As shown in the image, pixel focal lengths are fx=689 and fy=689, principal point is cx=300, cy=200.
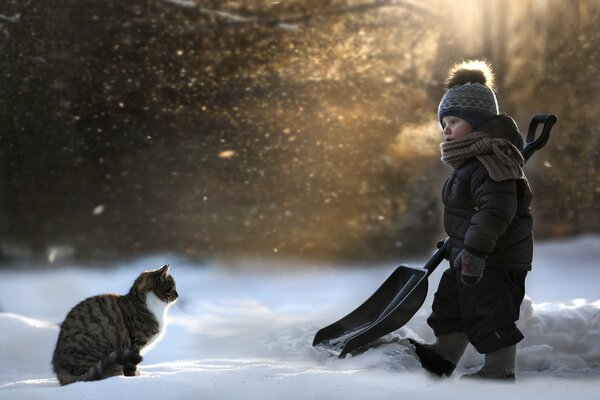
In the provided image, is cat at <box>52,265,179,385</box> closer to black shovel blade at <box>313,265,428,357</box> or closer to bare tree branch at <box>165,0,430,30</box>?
black shovel blade at <box>313,265,428,357</box>

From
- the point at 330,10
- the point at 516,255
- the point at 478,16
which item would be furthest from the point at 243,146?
the point at 516,255

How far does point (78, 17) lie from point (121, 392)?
4243mm

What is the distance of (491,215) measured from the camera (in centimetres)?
257

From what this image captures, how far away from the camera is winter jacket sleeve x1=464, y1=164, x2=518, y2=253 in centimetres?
257

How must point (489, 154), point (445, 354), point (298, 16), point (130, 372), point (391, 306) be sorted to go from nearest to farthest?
point (489, 154) → point (130, 372) → point (445, 354) → point (391, 306) → point (298, 16)

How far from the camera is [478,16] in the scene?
19.8 ft

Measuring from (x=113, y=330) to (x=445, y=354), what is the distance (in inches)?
56.1

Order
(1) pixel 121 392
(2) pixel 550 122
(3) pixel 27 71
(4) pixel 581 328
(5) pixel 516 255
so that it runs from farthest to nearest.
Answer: (3) pixel 27 71, (4) pixel 581 328, (2) pixel 550 122, (5) pixel 516 255, (1) pixel 121 392

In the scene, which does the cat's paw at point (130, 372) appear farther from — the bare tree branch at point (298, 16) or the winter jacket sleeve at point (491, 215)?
the bare tree branch at point (298, 16)

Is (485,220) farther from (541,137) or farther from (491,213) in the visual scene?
(541,137)

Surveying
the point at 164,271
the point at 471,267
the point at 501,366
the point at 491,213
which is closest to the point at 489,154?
the point at 491,213

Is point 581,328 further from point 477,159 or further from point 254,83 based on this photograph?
point 254,83

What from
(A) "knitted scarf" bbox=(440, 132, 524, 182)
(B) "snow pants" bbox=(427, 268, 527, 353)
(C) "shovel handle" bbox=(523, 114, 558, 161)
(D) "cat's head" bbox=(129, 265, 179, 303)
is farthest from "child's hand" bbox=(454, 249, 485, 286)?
(D) "cat's head" bbox=(129, 265, 179, 303)

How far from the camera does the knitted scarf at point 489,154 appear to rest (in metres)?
2.62
